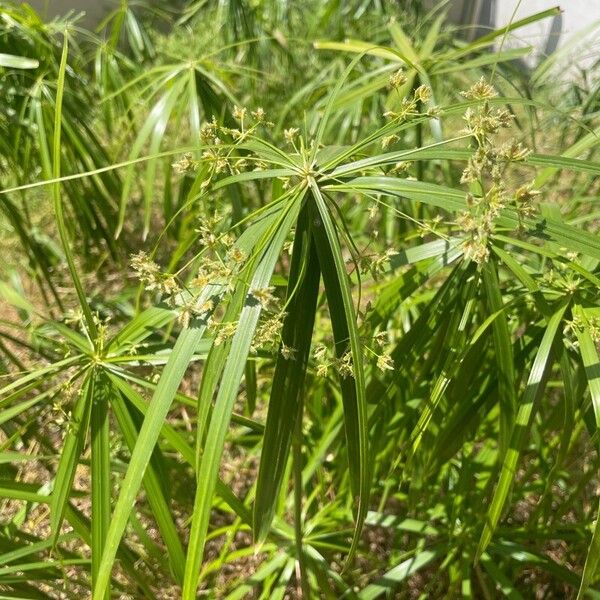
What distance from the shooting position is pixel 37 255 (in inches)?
58.4

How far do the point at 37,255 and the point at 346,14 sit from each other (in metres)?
1.46

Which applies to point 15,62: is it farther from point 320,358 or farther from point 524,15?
point 524,15

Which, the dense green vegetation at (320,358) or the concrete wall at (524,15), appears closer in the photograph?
the dense green vegetation at (320,358)

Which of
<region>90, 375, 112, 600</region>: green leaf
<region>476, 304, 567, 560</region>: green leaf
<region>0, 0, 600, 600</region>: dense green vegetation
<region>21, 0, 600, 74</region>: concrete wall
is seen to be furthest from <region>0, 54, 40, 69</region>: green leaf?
<region>21, 0, 600, 74</region>: concrete wall

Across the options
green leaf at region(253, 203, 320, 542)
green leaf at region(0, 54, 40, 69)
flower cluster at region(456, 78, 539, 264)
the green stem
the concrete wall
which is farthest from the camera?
the concrete wall

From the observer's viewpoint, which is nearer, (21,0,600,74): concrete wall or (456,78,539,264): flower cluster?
(456,78,539,264): flower cluster

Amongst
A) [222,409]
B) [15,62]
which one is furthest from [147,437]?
[15,62]

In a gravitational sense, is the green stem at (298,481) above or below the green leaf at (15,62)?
below

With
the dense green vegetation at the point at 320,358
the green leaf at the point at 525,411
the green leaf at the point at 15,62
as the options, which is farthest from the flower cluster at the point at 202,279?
the green leaf at the point at 15,62

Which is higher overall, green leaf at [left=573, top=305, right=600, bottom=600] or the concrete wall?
the concrete wall

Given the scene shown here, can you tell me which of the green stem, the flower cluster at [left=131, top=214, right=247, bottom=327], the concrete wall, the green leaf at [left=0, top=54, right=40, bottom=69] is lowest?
the green stem

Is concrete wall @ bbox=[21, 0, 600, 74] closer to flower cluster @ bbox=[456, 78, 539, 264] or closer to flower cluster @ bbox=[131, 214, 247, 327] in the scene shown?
flower cluster @ bbox=[456, 78, 539, 264]

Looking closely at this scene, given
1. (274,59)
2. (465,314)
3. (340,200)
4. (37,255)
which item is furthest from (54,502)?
(274,59)

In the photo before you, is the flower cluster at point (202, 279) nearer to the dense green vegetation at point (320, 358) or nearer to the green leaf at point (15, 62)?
the dense green vegetation at point (320, 358)
